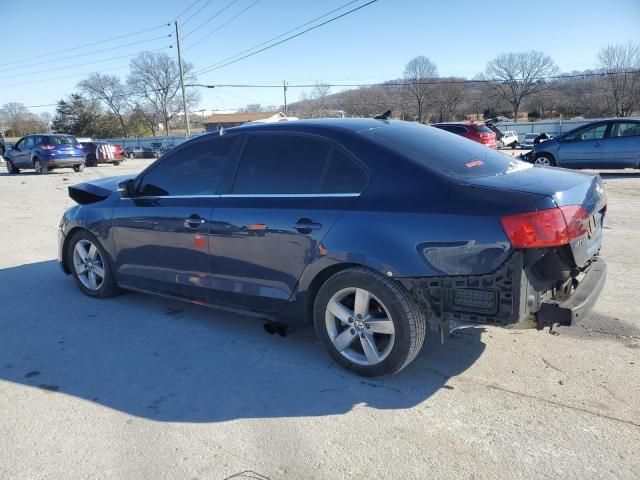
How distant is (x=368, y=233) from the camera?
10.2 ft

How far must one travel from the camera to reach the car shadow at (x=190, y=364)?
10.2ft

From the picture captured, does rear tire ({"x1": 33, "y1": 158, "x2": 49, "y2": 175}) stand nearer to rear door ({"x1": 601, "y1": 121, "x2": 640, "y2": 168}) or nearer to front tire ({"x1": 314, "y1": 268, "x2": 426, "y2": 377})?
rear door ({"x1": 601, "y1": 121, "x2": 640, "y2": 168})

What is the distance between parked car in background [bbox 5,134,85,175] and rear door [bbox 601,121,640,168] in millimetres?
19962

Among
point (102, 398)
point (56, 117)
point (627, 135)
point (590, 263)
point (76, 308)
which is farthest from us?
point (56, 117)

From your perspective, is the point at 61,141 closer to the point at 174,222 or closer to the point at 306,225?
the point at 174,222

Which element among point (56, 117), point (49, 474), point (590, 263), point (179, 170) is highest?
point (56, 117)

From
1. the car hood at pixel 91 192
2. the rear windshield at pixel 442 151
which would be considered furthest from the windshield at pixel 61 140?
the rear windshield at pixel 442 151

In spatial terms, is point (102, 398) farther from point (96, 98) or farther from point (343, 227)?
point (96, 98)

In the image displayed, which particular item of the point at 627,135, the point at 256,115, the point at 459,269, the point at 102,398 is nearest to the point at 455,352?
the point at 459,269

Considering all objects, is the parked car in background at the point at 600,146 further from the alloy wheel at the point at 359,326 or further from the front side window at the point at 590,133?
the alloy wheel at the point at 359,326

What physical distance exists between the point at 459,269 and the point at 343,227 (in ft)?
2.54

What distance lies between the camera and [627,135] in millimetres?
13508

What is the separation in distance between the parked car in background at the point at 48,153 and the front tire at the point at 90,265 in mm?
18187

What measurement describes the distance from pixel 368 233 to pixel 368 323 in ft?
1.93
